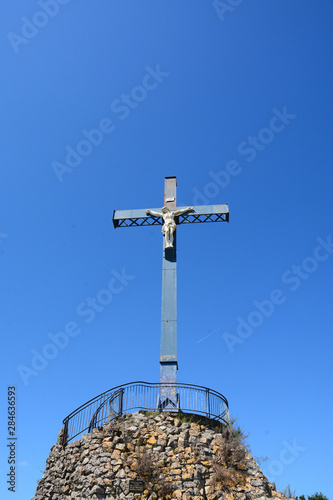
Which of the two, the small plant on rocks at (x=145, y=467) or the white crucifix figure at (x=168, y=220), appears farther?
the white crucifix figure at (x=168, y=220)

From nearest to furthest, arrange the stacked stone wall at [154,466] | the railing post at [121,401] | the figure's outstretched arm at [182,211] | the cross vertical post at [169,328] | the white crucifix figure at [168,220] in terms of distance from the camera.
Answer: the stacked stone wall at [154,466] → the railing post at [121,401] → the cross vertical post at [169,328] → the white crucifix figure at [168,220] → the figure's outstretched arm at [182,211]

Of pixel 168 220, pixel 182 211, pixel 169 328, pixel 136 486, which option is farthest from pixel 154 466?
pixel 182 211

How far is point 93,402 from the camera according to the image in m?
12.5

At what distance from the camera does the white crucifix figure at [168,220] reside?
1605 centimetres

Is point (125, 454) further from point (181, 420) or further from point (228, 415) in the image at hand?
point (228, 415)

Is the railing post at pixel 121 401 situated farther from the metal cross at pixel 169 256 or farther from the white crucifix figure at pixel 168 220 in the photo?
the white crucifix figure at pixel 168 220

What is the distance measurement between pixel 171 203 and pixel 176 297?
4.47 meters

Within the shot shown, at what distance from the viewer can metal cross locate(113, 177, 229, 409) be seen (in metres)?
13.2

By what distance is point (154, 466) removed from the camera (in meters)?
10.6

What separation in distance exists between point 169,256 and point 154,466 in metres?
7.53

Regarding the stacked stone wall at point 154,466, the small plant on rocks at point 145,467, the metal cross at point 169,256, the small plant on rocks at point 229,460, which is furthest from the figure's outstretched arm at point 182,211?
the small plant on rocks at point 145,467

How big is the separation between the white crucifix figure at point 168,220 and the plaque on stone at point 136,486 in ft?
27.0

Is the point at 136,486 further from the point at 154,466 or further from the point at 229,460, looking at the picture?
the point at 229,460

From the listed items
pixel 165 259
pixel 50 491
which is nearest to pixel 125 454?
pixel 50 491
